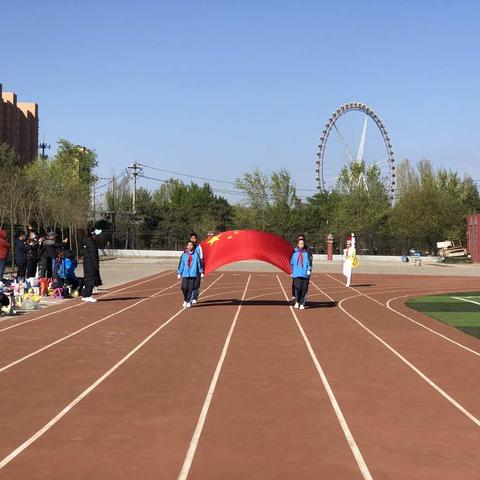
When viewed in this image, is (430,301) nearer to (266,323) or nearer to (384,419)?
(266,323)

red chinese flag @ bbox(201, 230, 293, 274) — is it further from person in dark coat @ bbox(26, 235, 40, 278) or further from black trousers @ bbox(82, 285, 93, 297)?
person in dark coat @ bbox(26, 235, 40, 278)

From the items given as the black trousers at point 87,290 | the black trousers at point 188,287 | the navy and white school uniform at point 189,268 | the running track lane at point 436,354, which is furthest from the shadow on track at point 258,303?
the black trousers at point 87,290

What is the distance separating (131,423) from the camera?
610 centimetres

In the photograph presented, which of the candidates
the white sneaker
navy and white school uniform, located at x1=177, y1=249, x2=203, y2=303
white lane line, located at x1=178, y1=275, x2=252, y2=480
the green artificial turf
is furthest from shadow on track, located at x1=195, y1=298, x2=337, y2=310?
white lane line, located at x1=178, y1=275, x2=252, y2=480

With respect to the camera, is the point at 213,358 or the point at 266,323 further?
the point at 266,323

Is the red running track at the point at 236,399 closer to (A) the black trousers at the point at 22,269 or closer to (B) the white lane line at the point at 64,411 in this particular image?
(B) the white lane line at the point at 64,411

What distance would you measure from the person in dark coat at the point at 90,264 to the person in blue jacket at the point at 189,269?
2.23 m

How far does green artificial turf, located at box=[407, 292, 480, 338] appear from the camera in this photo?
46.0ft

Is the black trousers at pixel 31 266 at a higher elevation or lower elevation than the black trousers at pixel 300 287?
higher

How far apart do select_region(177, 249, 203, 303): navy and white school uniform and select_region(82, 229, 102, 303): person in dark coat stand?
2.25 m

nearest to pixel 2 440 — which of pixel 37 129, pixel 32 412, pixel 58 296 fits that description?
pixel 32 412

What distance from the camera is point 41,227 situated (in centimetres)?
4150

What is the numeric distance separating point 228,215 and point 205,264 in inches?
2783

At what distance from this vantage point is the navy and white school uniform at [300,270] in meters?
16.2
